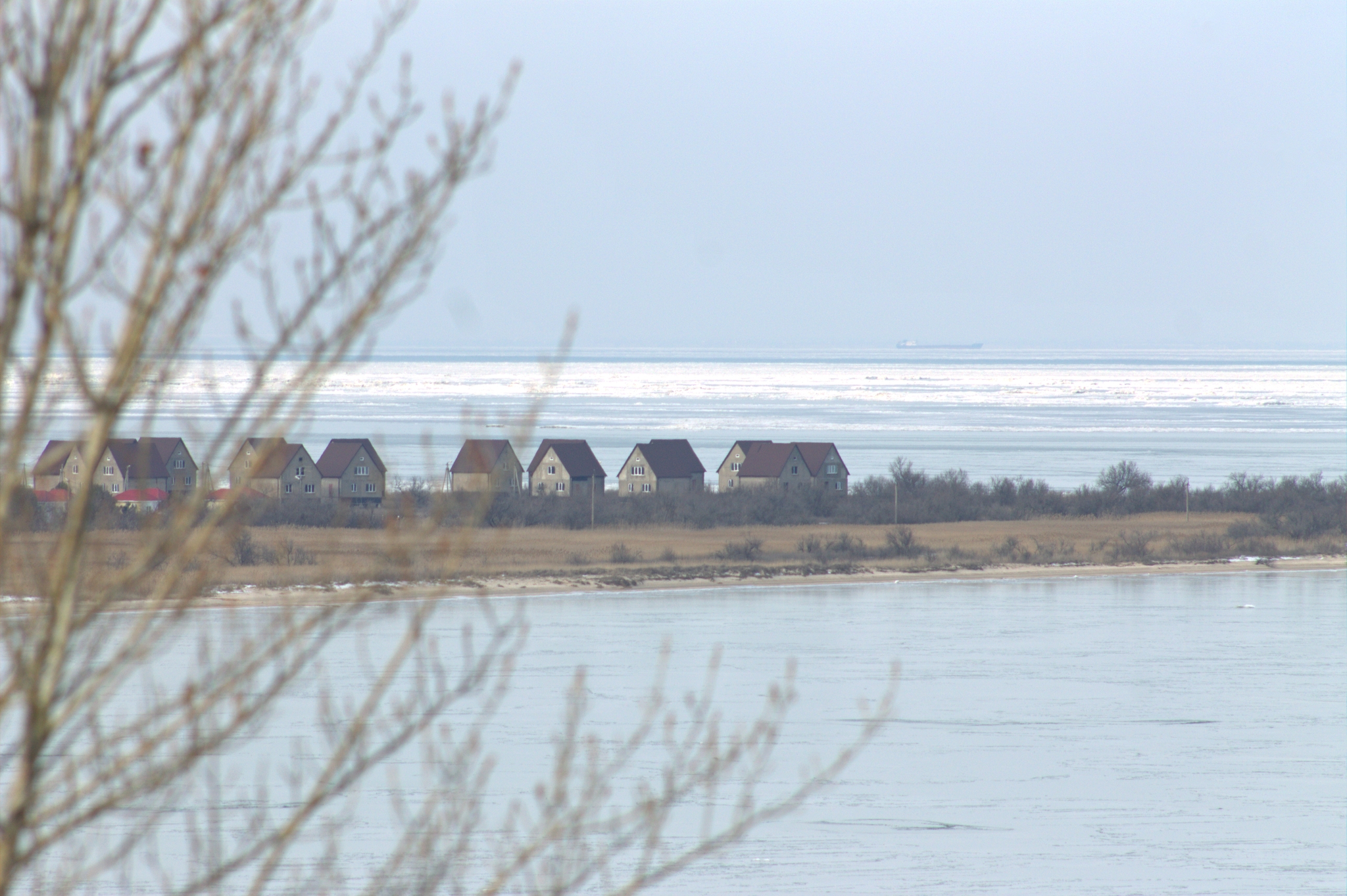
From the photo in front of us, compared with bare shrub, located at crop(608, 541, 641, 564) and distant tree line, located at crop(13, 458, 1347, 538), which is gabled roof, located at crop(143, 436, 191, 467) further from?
bare shrub, located at crop(608, 541, 641, 564)

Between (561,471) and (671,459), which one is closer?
(561,471)

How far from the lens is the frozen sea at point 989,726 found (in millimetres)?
15539

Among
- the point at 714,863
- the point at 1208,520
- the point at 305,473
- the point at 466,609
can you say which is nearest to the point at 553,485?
the point at 305,473

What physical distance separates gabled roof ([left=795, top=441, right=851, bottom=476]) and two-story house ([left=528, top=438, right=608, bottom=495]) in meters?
7.68

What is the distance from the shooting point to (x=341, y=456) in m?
51.3

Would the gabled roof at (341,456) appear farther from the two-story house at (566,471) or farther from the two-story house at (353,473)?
the two-story house at (566,471)

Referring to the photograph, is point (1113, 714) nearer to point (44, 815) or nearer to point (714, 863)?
point (714, 863)

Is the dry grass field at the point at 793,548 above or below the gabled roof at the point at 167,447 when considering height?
below

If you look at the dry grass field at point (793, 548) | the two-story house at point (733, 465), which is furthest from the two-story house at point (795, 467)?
the dry grass field at point (793, 548)

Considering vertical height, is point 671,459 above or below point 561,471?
above

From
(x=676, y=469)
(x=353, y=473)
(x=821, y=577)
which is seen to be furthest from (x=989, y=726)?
(x=676, y=469)

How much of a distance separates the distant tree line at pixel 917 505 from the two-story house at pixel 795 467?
75 centimetres

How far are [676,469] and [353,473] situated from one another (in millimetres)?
12042

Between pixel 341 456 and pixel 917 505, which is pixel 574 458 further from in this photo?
pixel 917 505
